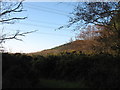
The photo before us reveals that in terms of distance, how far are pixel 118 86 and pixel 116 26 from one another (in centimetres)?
802

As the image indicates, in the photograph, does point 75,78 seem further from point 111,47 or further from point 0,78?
point 111,47

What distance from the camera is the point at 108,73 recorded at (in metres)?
7.39

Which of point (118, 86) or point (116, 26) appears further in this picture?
point (116, 26)

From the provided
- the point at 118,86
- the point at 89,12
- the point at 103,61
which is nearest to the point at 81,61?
the point at 103,61

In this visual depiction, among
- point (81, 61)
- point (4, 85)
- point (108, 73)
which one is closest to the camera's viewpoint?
point (4, 85)

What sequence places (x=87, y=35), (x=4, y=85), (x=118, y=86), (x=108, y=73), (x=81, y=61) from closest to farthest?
1. (x=4, y=85)
2. (x=118, y=86)
3. (x=108, y=73)
4. (x=81, y=61)
5. (x=87, y=35)

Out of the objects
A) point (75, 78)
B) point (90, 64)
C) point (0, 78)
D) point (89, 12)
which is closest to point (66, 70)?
point (75, 78)

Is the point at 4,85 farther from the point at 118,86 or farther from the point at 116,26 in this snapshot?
the point at 116,26

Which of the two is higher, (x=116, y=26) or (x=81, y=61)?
(x=116, y=26)

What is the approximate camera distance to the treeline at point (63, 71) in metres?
6.44

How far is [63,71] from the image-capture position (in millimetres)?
8875

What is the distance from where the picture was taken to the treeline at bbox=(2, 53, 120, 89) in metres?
6.44

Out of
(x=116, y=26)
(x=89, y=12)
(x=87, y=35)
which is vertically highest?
(x=89, y=12)

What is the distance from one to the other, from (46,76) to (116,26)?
308 inches
